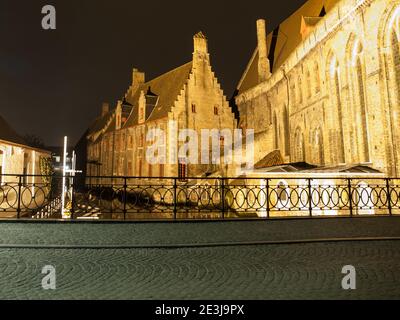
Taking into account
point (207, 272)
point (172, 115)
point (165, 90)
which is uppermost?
point (165, 90)

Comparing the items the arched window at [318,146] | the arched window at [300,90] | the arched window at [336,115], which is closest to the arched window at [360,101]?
the arched window at [336,115]

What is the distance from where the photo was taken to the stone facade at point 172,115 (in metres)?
33.6

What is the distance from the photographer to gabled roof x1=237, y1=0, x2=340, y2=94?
31.2 m

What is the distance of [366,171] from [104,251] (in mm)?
15773

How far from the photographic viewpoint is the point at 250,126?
39.3m

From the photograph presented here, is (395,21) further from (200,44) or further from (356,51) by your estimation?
(200,44)

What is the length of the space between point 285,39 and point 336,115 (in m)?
16.6

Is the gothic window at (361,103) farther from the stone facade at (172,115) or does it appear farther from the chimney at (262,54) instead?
the chimney at (262,54)

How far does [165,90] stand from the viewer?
38.8 m

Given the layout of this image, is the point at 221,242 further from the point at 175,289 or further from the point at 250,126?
the point at 250,126

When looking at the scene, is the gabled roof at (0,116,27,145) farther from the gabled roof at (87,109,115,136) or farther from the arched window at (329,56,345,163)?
the arched window at (329,56,345,163)

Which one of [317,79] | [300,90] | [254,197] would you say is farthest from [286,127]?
[254,197]
